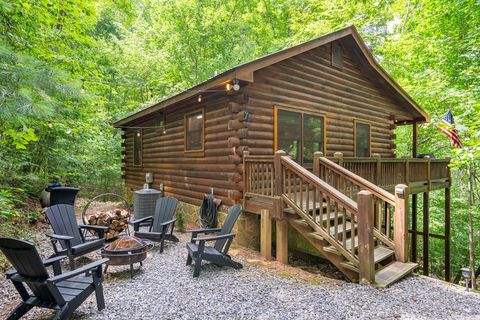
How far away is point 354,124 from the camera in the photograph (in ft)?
28.3

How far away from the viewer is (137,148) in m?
11.0

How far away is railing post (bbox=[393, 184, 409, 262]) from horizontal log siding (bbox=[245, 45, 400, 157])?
2.89m

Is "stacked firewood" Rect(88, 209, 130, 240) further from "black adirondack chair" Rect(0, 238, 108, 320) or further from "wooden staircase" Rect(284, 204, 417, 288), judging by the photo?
"wooden staircase" Rect(284, 204, 417, 288)

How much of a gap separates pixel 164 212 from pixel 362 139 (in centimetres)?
676

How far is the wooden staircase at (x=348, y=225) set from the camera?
381cm

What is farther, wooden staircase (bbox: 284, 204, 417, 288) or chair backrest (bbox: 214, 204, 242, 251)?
chair backrest (bbox: 214, 204, 242, 251)

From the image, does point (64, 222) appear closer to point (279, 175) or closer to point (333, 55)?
point (279, 175)

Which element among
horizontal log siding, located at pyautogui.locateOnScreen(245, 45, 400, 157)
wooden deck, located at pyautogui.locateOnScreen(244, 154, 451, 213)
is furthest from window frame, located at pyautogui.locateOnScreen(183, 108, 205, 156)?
wooden deck, located at pyautogui.locateOnScreen(244, 154, 451, 213)

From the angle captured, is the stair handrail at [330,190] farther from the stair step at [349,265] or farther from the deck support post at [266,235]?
the deck support post at [266,235]

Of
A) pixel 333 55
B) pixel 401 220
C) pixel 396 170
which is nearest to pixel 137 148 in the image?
pixel 333 55

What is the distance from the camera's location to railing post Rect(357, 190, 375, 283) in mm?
3768

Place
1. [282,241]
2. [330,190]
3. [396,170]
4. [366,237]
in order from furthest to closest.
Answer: [396,170] < [282,241] < [330,190] < [366,237]

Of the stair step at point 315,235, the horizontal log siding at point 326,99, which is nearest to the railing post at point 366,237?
the stair step at point 315,235

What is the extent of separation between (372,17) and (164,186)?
547 inches
